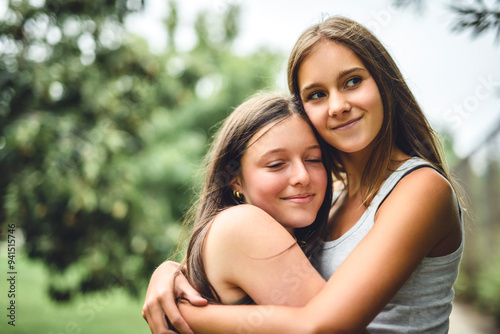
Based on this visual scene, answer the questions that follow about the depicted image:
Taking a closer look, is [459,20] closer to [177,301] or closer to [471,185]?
[177,301]

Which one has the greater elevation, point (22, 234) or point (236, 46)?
point (236, 46)

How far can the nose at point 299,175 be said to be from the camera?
175 centimetres

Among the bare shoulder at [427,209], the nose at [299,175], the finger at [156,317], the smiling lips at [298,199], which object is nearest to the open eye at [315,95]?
the nose at [299,175]

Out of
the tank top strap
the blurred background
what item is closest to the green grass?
the blurred background

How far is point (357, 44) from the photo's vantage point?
1.75 meters

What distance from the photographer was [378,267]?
130cm

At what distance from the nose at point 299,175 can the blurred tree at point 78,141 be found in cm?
260

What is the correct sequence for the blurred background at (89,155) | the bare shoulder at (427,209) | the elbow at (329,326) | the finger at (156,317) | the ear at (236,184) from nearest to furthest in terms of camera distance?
the elbow at (329,326) → the bare shoulder at (427,209) → the finger at (156,317) → the ear at (236,184) → the blurred background at (89,155)

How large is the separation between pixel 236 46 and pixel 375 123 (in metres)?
10.5

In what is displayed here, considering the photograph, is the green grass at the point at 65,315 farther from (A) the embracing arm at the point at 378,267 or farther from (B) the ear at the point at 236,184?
(A) the embracing arm at the point at 378,267

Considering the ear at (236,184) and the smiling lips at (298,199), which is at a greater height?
the ear at (236,184)

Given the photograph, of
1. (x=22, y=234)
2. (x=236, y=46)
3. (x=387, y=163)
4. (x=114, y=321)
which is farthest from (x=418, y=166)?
(x=236, y=46)

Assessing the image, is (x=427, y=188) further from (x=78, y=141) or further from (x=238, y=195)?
(x=78, y=141)

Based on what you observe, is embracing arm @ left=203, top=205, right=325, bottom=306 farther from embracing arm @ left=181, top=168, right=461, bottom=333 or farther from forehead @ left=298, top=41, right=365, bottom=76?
forehead @ left=298, top=41, right=365, bottom=76
